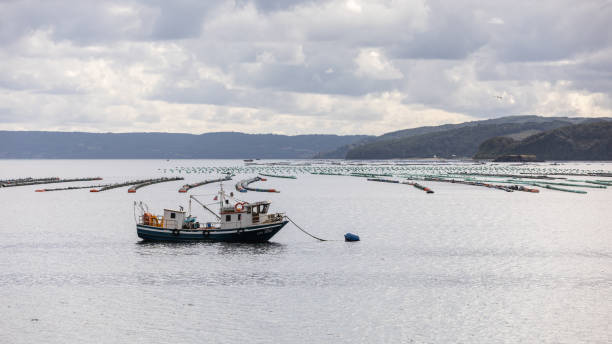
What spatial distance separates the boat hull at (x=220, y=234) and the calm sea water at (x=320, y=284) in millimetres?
1650

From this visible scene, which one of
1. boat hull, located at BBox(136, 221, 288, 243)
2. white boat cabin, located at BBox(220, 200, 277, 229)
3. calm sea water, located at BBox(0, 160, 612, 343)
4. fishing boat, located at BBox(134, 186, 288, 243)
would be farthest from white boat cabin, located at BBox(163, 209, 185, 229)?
white boat cabin, located at BBox(220, 200, 277, 229)

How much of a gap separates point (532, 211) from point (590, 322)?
266 feet

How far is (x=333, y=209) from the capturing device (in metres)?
126

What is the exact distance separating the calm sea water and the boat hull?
1650 mm

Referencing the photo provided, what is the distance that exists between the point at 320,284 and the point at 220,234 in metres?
23.6

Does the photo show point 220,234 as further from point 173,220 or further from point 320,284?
point 320,284

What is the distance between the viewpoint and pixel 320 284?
54.3 metres

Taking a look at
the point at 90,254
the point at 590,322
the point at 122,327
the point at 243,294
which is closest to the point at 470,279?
the point at 590,322

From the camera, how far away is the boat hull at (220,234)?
75.3 m

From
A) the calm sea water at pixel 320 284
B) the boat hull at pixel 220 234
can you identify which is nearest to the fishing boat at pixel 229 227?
the boat hull at pixel 220 234

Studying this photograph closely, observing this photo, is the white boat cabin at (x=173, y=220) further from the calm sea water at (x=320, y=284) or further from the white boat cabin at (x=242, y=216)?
the white boat cabin at (x=242, y=216)

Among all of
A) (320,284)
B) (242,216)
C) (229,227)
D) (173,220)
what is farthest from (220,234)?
(320,284)

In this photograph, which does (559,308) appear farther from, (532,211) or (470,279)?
(532,211)

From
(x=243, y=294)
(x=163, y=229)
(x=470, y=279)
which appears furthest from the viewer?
(x=163, y=229)
